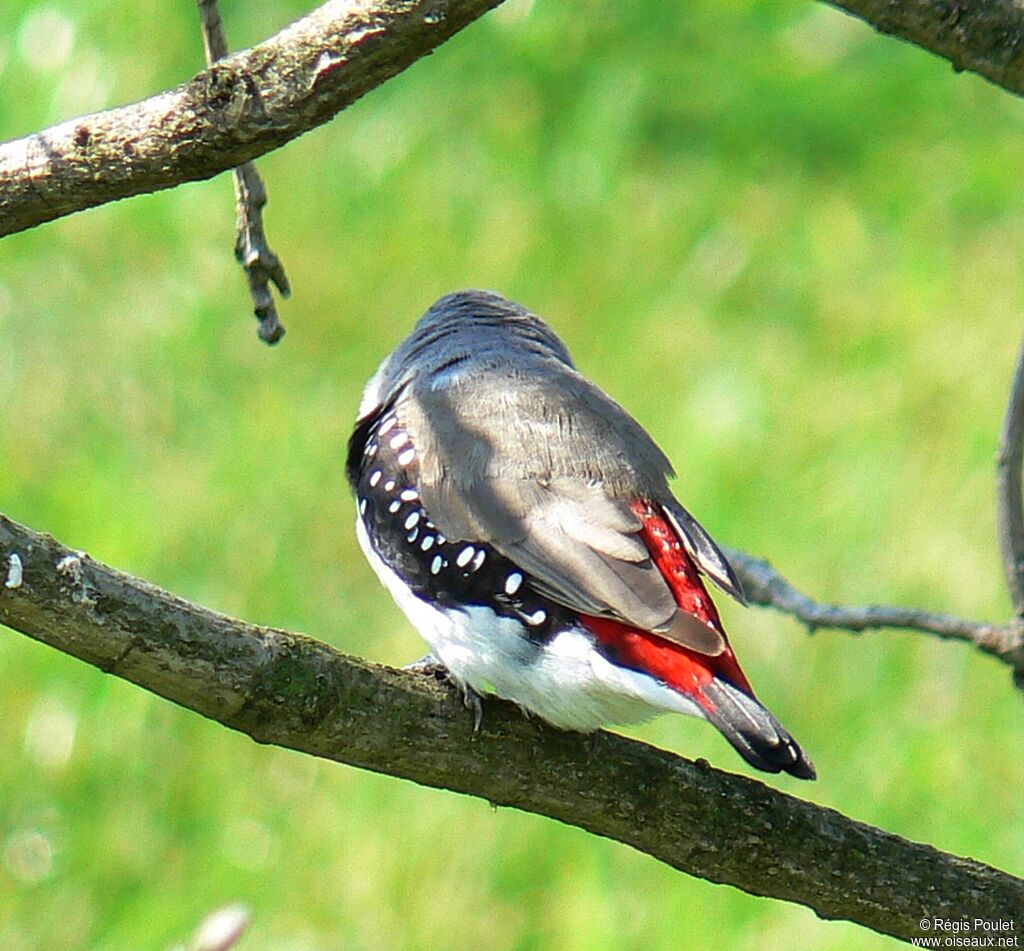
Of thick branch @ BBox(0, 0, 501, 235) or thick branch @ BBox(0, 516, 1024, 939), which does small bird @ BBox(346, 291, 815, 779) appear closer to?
thick branch @ BBox(0, 516, 1024, 939)

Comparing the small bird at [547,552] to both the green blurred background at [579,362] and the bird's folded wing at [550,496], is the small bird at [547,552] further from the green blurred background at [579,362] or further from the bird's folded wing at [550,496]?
the green blurred background at [579,362]

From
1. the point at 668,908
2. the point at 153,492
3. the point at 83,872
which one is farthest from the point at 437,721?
the point at 153,492

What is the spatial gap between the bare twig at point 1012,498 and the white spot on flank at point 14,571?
2265 mm

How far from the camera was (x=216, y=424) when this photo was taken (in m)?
7.33

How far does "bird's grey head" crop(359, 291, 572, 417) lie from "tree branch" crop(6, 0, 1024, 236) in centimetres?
160

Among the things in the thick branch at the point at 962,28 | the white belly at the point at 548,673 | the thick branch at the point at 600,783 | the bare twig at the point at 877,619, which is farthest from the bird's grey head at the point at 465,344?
the thick branch at the point at 962,28

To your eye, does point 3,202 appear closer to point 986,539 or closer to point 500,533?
point 500,533

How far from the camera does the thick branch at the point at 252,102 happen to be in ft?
8.40

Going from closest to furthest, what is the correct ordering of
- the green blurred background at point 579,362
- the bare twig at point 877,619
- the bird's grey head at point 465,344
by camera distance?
the bare twig at point 877,619 < the bird's grey head at point 465,344 < the green blurred background at point 579,362

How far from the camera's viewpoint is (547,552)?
361 centimetres

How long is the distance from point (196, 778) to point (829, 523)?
2612mm

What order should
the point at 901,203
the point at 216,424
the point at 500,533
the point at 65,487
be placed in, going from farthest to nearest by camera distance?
the point at 901,203
the point at 216,424
the point at 65,487
the point at 500,533

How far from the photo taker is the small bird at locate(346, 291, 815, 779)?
334cm

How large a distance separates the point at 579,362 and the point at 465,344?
10.1 ft
